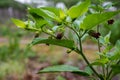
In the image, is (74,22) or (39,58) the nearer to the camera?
(74,22)

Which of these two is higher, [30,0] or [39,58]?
[30,0]

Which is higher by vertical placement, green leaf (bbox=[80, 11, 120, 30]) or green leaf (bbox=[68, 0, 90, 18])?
green leaf (bbox=[68, 0, 90, 18])

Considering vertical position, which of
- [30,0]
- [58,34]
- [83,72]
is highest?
[30,0]

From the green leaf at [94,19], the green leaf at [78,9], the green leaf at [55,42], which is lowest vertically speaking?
the green leaf at [55,42]

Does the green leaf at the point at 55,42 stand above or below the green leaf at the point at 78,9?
below

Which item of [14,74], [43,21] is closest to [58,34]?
[43,21]

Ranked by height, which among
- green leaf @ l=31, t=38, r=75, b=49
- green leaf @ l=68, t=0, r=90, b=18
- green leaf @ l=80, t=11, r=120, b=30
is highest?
green leaf @ l=68, t=0, r=90, b=18

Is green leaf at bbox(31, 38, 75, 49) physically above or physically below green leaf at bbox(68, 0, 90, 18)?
below

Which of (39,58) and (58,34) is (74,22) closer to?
(58,34)
